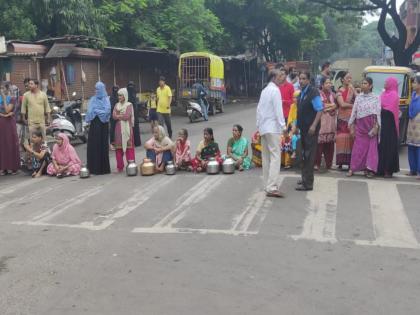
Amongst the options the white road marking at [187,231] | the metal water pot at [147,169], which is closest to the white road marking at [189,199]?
the white road marking at [187,231]

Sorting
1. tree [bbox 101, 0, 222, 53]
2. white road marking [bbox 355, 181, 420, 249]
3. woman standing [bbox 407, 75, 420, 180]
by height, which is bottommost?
white road marking [bbox 355, 181, 420, 249]

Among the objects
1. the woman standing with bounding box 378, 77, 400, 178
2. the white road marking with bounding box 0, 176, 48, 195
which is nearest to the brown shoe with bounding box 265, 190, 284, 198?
the woman standing with bounding box 378, 77, 400, 178

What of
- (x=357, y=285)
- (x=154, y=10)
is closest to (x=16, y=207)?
(x=357, y=285)

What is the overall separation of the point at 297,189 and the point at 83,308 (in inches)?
184

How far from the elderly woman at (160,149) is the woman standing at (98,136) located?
0.82 meters

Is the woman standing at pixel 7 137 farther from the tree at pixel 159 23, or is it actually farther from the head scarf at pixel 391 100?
the tree at pixel 159 23

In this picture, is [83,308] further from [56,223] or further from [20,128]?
[20,128]

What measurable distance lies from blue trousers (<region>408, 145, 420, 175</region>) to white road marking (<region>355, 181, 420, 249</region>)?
2.94ft

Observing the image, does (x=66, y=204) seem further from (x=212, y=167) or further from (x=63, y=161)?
(x=212, y=167)

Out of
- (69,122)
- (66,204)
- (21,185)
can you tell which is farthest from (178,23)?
(66,204)

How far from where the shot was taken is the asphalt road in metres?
4.27

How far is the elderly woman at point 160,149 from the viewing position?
989cm

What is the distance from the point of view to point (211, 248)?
219 inches

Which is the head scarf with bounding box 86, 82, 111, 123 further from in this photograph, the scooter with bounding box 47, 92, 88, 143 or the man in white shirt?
the scooter with bounding box 47, 92, 88, 143
